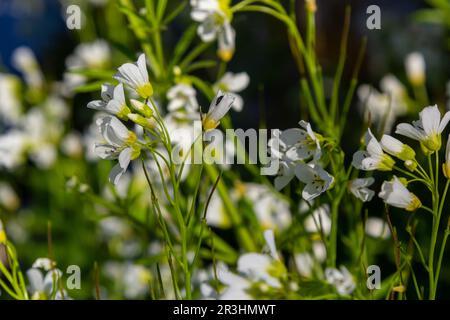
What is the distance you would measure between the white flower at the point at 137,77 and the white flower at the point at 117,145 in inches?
1.4

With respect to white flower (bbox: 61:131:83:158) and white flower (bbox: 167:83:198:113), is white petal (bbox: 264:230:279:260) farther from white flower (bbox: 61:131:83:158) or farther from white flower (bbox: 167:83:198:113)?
white flower (bbox: 61:131:83:158)

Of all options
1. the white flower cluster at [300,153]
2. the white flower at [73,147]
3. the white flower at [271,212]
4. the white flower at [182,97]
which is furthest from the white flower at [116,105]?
the white flower at [73,147]

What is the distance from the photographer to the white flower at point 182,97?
979 mm

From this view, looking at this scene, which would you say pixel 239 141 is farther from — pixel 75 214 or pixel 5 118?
pixel 5 118

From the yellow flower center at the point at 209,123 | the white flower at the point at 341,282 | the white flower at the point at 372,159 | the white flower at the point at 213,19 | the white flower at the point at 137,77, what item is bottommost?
the white flower at the point at 341,282

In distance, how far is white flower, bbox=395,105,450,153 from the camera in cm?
71

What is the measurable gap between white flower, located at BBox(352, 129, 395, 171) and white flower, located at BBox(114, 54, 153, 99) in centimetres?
21

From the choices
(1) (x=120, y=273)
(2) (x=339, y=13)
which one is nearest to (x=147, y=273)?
(1) (x=120, y=273)

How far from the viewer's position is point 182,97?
1.00m


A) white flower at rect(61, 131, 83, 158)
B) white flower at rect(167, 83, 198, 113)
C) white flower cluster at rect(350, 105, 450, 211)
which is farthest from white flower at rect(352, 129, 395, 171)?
white flower at rect(61, 131, 83, 158)

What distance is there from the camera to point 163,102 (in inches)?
43.6

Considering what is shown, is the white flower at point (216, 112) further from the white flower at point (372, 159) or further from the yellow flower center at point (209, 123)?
the white flower at point (372, 159)

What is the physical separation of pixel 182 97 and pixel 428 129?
0.37 m

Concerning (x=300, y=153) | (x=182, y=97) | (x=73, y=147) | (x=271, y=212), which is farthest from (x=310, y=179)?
(x=73, y=147)
